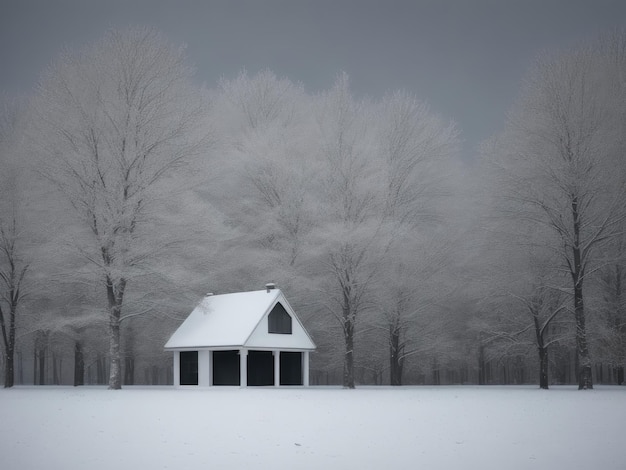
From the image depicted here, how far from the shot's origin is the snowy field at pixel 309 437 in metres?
10.2

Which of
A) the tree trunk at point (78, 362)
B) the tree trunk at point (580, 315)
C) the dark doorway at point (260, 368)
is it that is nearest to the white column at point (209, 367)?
the dark doorway at point (260, 368)

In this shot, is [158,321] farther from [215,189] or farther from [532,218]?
[532,218]

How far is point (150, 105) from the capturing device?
3356 cm

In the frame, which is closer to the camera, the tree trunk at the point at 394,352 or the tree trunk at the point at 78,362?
the tree trunk at the point at 78,362

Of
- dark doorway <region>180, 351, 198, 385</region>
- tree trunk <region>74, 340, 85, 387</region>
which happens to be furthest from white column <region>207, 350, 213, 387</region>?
tree trunk <region>74, 340, 85, 387</region>

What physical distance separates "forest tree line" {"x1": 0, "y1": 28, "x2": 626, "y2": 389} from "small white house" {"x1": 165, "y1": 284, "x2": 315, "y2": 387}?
5.92 feet

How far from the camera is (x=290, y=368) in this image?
38.3m

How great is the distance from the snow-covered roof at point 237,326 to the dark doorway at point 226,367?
1.47m

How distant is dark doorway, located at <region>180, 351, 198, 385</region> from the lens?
36.2 metres

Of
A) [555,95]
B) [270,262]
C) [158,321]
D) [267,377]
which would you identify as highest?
[555,95]

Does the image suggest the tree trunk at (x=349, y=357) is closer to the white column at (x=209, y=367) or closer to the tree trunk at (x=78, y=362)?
the white column at (x=209, y=367)

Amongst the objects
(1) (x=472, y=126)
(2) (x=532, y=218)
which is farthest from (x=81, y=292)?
(1) (x=472, y=126)

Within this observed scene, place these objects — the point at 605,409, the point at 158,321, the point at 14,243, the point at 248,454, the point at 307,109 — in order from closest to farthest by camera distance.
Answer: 1. the point at 248,454
2. the point at 605,409
3. the point at 14,243
4. the point at 158,321
5. the point at 307,109

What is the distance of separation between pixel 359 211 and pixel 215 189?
11368 mm
